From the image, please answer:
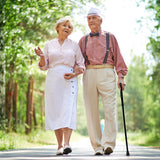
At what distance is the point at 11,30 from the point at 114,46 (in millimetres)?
5210

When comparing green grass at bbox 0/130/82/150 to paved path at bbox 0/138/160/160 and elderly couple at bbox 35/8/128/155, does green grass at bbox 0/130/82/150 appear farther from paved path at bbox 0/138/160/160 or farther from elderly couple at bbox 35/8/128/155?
elderly couple at bbox 35/8/128/155

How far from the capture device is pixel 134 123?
2254 inches

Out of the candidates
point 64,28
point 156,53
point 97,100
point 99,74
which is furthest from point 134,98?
point 64,28

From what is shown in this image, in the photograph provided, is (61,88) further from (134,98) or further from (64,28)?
(134,98)

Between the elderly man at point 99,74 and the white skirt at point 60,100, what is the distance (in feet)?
1.10

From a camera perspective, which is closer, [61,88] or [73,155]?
[73,155]

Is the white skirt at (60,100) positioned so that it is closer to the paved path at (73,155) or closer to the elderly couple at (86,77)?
the elderly couple at (86,77)

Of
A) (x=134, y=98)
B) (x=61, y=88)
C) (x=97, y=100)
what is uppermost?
(x=61, y=88)

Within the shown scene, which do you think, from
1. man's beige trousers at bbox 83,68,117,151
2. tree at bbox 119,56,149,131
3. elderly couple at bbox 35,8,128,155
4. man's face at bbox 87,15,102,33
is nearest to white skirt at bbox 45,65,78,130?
elderly couple at bbox 35,8,128,155

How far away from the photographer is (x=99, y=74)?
616cm

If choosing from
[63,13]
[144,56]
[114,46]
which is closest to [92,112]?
[114,46]

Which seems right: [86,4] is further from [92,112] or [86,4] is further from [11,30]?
[92,112]

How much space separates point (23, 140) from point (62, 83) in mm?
7578

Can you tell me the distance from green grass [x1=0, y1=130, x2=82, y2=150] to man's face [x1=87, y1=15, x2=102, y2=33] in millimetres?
3725
